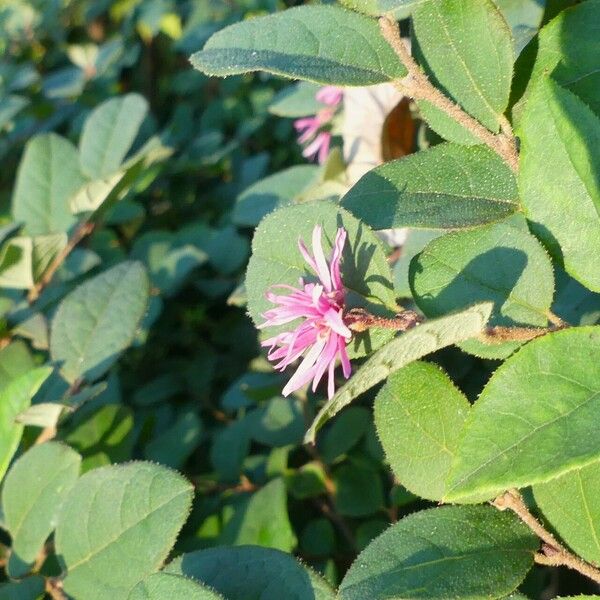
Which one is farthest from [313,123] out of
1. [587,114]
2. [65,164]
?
[587,114]

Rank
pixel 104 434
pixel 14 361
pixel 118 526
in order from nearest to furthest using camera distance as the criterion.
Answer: pixel 118 526, pixel 104 434, pixel 14 361

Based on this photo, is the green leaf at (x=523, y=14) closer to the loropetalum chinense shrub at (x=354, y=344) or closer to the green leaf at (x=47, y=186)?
the loropetalum chinense shrub at (x=354, y=344)

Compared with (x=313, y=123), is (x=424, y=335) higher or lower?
higher

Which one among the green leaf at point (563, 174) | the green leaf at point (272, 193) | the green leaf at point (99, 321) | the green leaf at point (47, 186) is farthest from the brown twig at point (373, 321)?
the green leaf at point (47, 186)

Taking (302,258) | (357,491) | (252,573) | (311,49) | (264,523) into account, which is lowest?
(357,491)

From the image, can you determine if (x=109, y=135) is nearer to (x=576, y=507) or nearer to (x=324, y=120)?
(x=324, y=120)

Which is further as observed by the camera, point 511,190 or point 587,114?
point 511,190

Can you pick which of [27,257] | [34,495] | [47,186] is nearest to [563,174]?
[34,495]

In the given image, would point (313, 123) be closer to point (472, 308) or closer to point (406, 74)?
point (406, 74)
